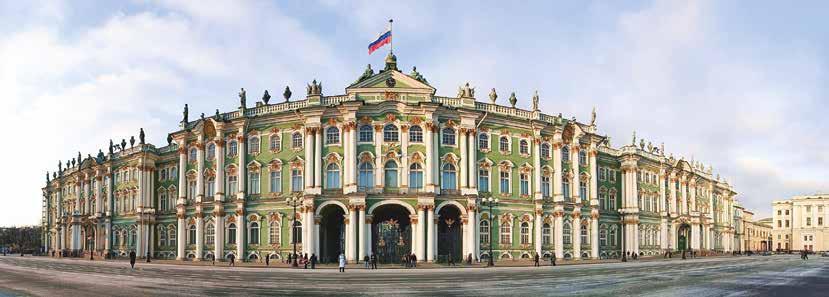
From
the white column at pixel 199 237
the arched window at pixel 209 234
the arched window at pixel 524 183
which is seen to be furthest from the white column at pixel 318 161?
the arched window at pixel 524 183

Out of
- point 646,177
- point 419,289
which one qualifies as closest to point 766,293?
point 419,289

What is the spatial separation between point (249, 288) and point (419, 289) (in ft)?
24.5

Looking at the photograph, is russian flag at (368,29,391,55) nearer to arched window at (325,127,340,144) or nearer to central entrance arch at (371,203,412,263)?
arched window at (325,127,340,144)

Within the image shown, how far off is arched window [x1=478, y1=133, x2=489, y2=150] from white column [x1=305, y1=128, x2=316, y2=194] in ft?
50.7

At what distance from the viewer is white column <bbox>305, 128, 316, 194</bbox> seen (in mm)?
62156

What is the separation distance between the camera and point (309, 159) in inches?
2457

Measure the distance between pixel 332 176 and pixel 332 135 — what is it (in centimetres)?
373

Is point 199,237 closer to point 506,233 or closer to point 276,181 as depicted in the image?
point 276,181

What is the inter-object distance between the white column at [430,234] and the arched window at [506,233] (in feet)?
27.7

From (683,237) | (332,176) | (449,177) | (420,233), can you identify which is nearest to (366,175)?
(332,176)

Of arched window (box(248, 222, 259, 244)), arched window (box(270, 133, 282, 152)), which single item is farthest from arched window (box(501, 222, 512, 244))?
arched window (box(248, 222, 259, 244))

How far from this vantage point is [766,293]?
28203mm

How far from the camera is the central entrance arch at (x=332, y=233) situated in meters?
63.7

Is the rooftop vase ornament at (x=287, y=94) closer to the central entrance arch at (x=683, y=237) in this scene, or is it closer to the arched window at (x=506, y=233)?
the arched window at (x=506, y=233)
